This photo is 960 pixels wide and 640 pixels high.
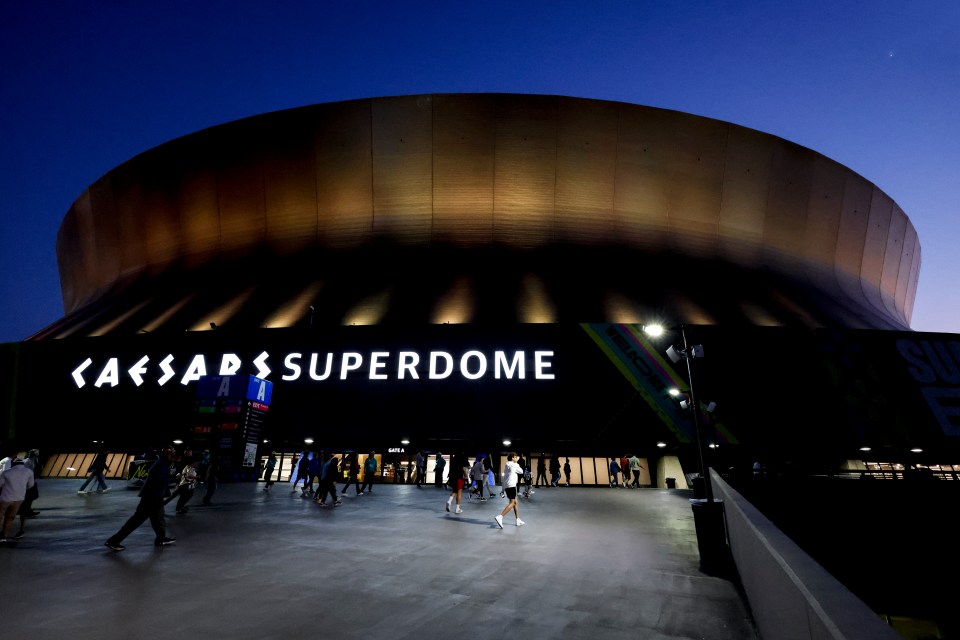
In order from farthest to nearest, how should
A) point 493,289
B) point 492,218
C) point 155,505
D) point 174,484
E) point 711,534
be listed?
point 492,218, point 493,289, point 174,484, point 155,505, point 711,534

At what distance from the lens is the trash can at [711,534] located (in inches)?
266

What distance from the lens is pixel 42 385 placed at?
25781 mm

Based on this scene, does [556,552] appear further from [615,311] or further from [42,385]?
[42,385]

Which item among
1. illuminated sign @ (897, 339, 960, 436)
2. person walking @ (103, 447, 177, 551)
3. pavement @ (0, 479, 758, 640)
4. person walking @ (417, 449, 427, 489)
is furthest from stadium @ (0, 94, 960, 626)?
person walking @ (103, 447, 177, 551)

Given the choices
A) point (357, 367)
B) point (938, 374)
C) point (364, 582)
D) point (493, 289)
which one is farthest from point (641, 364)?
point (364, 582)

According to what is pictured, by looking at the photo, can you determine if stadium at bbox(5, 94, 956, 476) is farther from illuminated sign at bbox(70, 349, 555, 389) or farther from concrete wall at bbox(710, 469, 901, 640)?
concrete wall at bbox(710, 469, 901, 640)

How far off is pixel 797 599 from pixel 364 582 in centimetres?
460

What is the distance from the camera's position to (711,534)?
22.7 ft

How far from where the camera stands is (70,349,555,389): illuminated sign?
22.2 metres

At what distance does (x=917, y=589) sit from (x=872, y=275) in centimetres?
2906

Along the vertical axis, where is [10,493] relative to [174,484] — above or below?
above

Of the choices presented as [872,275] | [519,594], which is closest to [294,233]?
[519,594]

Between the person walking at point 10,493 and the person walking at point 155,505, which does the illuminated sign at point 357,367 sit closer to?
the person walking at point 10,493

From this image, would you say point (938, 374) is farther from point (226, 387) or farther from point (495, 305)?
point (226, 387)
